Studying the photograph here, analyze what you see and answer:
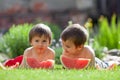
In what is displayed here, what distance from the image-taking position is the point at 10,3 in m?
17.7

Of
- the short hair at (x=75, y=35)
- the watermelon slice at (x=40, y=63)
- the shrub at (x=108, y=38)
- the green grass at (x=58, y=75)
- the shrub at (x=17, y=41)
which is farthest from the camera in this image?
the shrub at (x=108, y=38)

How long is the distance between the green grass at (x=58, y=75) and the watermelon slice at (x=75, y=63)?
572 mm

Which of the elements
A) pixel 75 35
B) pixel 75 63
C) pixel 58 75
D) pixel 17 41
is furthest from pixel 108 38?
pixel 58 75

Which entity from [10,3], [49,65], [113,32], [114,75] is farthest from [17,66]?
[10,3]

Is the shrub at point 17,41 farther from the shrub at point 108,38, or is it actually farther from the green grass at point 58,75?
the green grass at point 58,75

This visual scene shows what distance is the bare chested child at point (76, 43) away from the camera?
8.03 metres

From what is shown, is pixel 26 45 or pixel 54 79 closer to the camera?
pixel 54 79

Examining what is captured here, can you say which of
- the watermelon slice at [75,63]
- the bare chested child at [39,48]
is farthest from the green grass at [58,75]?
the bare chested child at [39,48]

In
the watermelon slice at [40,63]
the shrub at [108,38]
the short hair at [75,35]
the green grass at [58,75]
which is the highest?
the short hair at [75,35]

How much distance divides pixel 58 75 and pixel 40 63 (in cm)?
117

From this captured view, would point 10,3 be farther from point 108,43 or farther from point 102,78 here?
point 102,78

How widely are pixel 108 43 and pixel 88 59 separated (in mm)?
3962

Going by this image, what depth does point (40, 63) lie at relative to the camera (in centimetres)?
823

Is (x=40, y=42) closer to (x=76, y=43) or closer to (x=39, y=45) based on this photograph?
(x=39, y=45)
